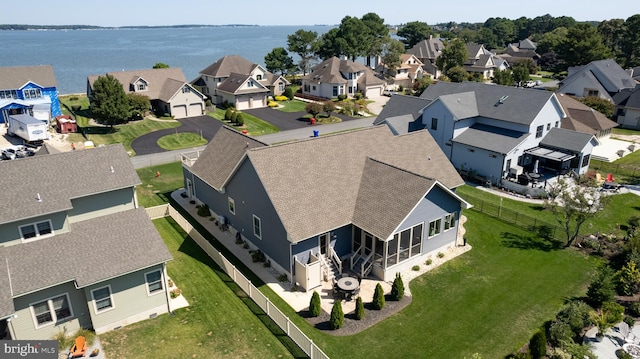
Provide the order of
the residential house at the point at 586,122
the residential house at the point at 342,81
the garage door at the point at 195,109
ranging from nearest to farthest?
the residential house at the point at 586,122 → the garage door at the point at 195,109 → the residential house at the point at 342,81

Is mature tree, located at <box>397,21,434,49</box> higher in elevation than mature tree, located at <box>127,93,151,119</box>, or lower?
higher

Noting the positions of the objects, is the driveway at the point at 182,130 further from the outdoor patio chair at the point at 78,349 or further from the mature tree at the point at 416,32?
the mature tree at the point at 416,32

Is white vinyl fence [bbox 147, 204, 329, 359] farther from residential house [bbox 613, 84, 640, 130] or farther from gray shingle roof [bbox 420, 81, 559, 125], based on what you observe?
residential house [bbox 613, 84, 640, 130]

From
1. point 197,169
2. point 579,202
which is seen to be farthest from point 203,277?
point 579,202

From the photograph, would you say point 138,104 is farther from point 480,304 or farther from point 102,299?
point 480,304

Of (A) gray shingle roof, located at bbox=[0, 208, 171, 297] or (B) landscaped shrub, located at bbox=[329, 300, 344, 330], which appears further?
(B) landscaped shrub, located at bbox=[329, 300, 344, 330]

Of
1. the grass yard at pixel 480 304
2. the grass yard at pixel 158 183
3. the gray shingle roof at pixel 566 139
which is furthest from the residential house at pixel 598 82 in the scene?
the grass yard at pixel 158 183

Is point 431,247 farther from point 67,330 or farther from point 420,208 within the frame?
point 67,330

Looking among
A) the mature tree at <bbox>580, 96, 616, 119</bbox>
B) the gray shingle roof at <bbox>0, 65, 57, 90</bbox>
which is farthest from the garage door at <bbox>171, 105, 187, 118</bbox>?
the mature tree at <bbox>580, 96, 616, 119</bbox>
